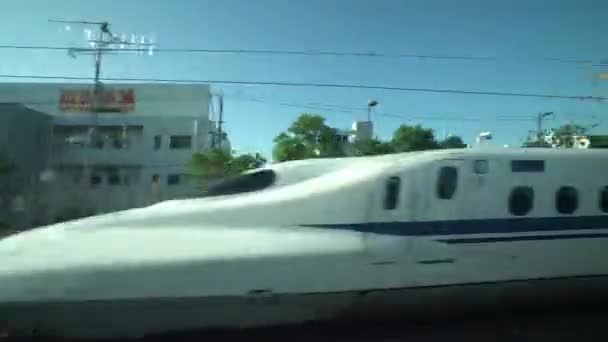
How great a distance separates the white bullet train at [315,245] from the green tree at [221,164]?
16528 mm

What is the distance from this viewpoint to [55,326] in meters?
3.52

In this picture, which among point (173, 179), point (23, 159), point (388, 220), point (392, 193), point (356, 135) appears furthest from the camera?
point (173, 179)

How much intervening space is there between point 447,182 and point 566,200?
1.53 m

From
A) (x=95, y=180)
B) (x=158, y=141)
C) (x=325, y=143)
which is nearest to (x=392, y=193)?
(x=325, y=143)

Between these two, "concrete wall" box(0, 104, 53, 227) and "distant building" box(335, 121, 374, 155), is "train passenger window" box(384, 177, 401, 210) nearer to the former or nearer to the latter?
"distant building" box(335, 121, 374, 155)

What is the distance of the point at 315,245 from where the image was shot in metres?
4.02

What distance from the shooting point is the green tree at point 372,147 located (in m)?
20.2

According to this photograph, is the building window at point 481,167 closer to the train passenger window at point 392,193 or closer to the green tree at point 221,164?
the train passenger window at point 392,193

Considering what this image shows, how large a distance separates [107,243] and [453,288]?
343 cm

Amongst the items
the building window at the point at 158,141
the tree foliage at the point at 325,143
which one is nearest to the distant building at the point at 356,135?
the tree foliage at the point at 325,143

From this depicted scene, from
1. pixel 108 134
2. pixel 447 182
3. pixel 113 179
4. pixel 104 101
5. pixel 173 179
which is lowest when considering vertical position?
pixel 113 179

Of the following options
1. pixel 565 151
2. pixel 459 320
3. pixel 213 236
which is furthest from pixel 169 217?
pixel 565 151

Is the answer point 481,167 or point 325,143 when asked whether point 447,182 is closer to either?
point 481,167

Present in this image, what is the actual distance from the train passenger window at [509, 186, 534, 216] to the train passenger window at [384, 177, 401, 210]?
4.41ft
